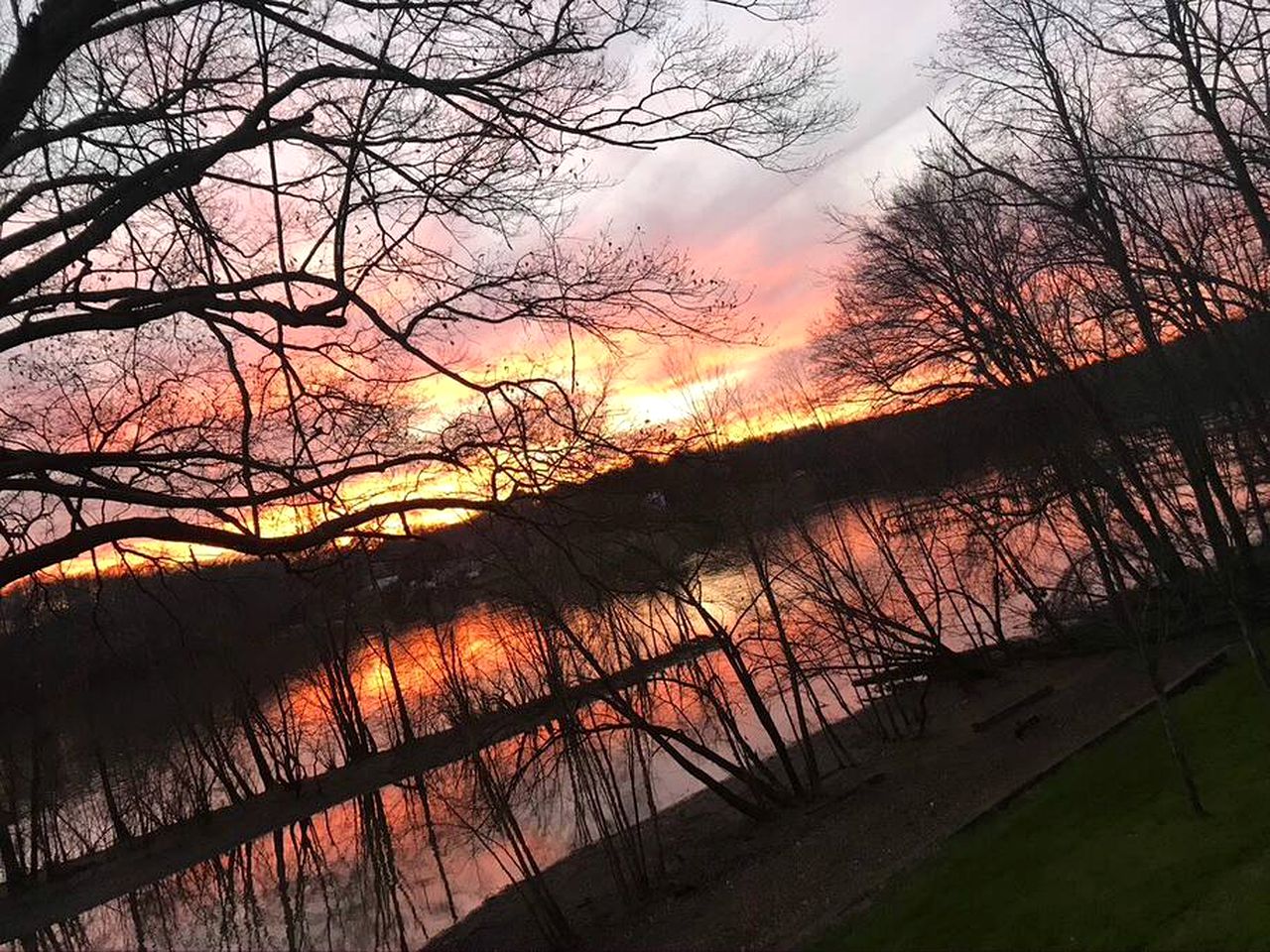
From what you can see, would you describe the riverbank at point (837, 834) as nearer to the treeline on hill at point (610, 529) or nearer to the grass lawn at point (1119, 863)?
the grass lawn at point (1119, 863)

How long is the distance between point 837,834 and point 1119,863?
6194 millimetres

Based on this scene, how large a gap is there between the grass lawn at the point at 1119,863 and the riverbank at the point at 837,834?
47.7 inches

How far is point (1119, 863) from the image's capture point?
7.74 metres

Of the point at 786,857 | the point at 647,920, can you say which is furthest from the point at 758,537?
the point at 647,920

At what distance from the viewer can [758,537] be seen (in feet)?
52.5

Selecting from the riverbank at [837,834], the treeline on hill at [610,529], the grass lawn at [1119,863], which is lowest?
the riverbank at [837,834]

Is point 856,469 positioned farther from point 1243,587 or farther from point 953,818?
point 953,818

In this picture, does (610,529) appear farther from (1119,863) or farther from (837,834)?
(837,834)

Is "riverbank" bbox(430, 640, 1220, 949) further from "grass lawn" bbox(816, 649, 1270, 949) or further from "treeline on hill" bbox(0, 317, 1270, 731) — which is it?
"treeline on hill" bbox(0, 317, 1270, 731)

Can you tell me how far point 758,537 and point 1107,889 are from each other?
910cm

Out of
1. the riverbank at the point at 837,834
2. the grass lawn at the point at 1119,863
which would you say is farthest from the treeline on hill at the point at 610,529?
the riverbank at the point at 837,834

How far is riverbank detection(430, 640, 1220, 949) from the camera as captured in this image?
1155cm

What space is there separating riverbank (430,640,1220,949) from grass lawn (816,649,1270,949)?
121 centimetres

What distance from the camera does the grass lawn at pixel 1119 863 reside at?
255 inches
